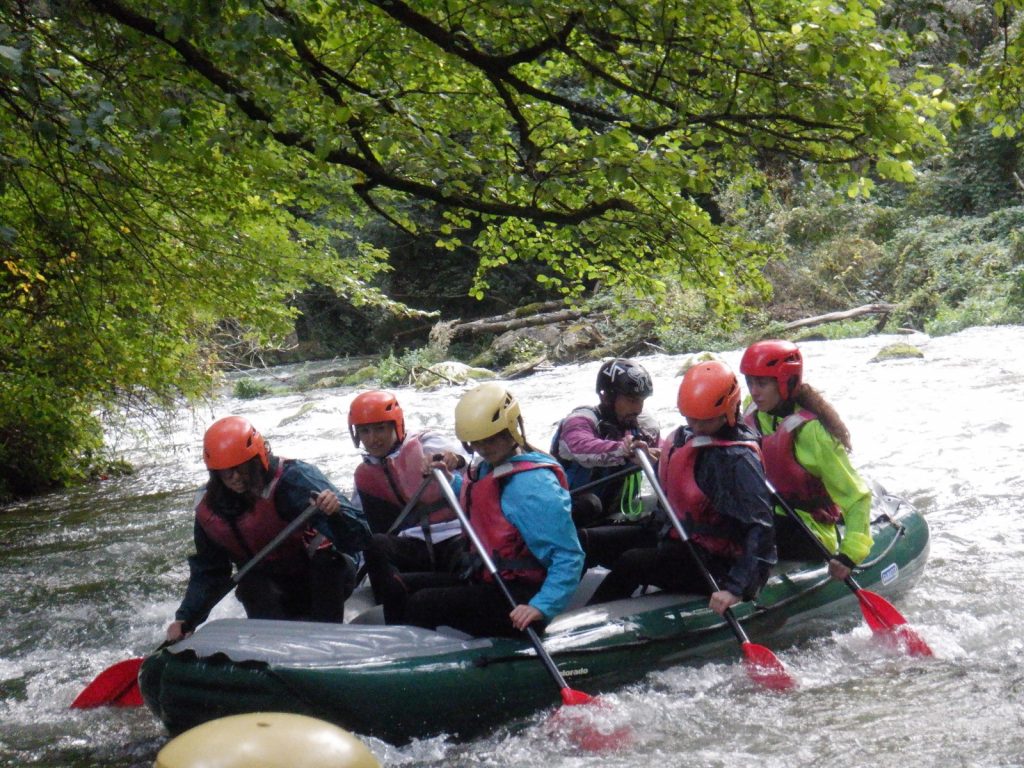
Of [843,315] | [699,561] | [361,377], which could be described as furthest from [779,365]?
[361,377]

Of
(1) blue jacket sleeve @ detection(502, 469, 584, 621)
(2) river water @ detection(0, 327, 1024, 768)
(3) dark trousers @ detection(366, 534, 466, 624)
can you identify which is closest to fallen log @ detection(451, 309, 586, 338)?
(2) river water @ detection(0, 327, 1024, 768)

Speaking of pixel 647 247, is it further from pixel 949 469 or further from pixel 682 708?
pixel 949 469

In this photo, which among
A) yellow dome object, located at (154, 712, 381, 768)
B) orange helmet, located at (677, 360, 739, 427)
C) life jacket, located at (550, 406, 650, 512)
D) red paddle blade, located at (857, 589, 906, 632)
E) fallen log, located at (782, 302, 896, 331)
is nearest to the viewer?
yellow dome object, located at (154, 712, 381, 768)

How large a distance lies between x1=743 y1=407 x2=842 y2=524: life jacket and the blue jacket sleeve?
1.39 meters

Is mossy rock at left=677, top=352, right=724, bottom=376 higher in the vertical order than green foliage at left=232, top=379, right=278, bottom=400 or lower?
higher

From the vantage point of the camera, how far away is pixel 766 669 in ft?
13.3

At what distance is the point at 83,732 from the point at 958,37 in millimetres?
4386

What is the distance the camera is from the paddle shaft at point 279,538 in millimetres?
3998

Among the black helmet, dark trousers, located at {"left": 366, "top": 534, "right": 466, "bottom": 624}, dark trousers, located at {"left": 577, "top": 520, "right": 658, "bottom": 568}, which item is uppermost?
the black helmet

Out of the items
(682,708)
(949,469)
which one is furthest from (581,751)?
(949,469)

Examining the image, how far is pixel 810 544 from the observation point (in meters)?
4.72

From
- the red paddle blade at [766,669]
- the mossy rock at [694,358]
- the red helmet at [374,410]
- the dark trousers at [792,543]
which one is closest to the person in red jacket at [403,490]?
the red helmet at [374,410]

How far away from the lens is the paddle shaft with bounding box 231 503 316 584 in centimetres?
400

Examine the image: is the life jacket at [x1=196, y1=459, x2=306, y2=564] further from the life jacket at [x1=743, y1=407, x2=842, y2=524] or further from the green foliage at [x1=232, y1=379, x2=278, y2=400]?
the green foliage at [x1=232, y1=379, x2=278, y2=400]
